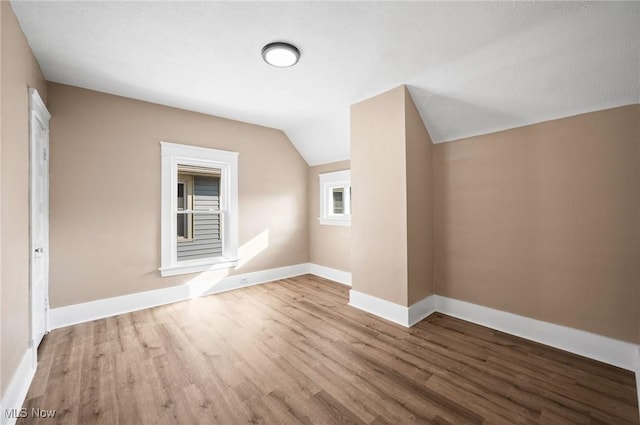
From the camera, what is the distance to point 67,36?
2.09m

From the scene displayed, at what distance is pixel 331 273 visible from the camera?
457 centimetres

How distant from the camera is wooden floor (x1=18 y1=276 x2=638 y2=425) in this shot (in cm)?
161

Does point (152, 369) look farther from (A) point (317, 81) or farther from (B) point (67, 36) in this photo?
(A) point (317, 81)

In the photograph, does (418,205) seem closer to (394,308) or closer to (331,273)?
(394,308)

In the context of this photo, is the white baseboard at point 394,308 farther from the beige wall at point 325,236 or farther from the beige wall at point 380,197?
the beige wall at point 325,236

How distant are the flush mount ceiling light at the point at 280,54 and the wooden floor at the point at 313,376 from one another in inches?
102

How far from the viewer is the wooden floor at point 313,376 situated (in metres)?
1.61

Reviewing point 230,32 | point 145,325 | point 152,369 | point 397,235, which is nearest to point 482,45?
point 397,235

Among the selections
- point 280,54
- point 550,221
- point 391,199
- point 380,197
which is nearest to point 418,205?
point 391,199

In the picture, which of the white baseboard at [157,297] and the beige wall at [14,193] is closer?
the beige wall at [14,193]

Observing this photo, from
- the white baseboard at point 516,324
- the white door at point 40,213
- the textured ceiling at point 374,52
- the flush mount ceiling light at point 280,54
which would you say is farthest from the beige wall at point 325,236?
the white door at point 40,213

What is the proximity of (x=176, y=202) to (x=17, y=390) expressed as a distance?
225 centimetres

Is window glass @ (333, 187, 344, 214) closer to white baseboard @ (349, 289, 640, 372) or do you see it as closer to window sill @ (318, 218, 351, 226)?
window sill @ (318, 218, 351, 226)

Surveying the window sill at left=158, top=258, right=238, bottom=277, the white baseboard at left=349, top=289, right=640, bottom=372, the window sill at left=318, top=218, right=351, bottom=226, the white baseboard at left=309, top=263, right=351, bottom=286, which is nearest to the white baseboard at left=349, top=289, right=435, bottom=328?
the white baseboard at left=349, top=289, right=640, bottom=372
